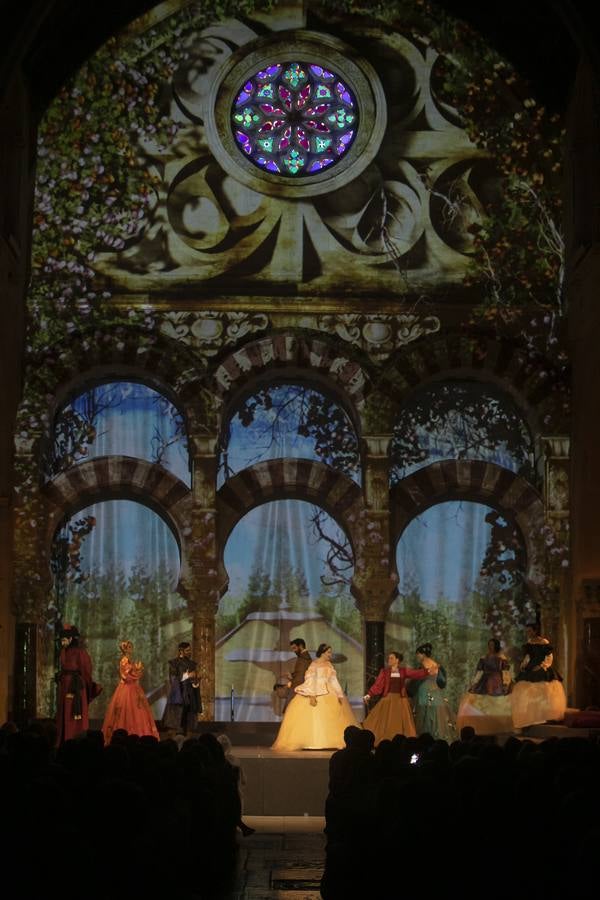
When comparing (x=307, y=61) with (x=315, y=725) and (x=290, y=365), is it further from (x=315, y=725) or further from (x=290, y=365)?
(x=315, y=725)

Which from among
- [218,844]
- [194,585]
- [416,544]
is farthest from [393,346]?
[218,844]

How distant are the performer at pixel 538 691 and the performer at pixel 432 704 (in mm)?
827

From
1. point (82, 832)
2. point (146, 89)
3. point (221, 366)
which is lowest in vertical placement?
point (82, 832)

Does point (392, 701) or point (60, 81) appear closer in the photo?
point (392, 701)

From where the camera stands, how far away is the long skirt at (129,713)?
17.0 m

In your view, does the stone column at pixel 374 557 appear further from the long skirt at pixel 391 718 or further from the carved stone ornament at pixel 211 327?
the carved stone ornament at pixel 211 327

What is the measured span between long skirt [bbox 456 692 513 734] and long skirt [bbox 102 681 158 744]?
12.9 ft

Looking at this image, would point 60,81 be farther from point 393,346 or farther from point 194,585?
point 194,585

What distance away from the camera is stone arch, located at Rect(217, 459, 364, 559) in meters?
19.8

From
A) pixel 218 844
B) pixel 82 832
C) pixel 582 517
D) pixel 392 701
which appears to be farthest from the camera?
pixel 582 517

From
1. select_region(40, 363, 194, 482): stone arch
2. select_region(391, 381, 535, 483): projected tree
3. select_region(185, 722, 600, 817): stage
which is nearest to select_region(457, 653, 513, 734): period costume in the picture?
select_region(185, 722, 600, 817): stage

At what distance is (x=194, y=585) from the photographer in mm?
19281

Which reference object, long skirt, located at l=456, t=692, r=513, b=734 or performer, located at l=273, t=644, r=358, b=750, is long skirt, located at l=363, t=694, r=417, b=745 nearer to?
performer, located at l=273, t=644, r=358, b=750

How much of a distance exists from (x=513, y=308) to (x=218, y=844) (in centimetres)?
1165
